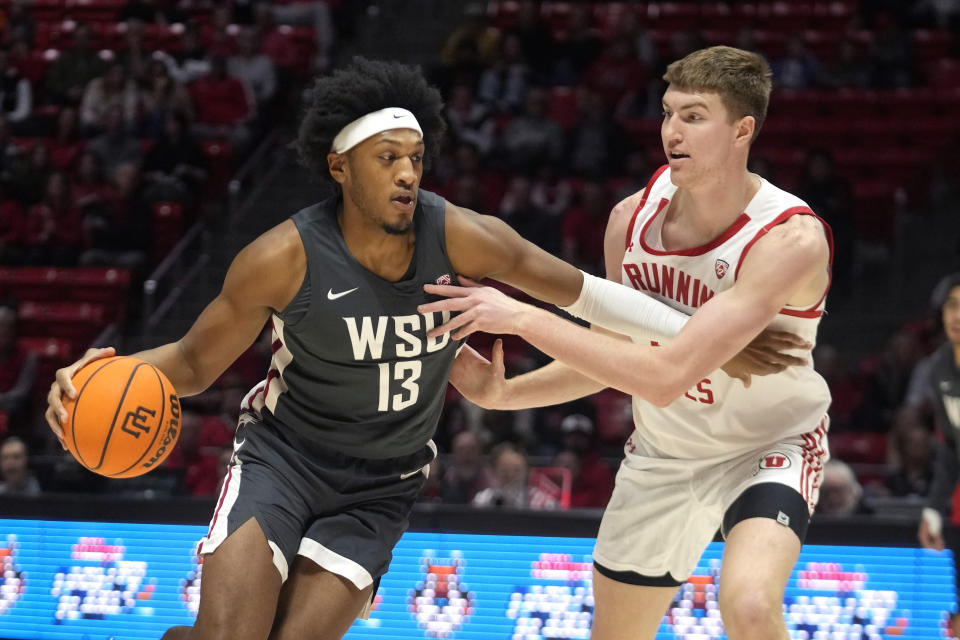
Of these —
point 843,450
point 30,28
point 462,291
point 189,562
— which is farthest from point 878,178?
point 30,28

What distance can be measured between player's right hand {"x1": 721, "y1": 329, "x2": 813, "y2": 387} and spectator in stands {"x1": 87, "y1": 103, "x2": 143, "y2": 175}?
8.49 metres


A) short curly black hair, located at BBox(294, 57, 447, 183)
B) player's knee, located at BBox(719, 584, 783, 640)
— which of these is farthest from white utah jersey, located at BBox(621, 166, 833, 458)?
short curly black hair, located at BBox(294, 57, 447, 183)

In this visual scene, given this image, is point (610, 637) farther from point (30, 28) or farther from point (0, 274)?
point (30, 28)

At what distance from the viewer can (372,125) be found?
3.84 meters

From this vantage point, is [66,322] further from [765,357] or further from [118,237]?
[765,357]

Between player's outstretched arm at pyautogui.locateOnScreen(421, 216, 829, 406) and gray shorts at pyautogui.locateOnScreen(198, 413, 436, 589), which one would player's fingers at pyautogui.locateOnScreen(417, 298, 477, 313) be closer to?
player's outstretched arm at pyautogui.locateOnScreen(421, 216, 829, 406)

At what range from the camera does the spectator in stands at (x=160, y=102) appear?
11.3 metres

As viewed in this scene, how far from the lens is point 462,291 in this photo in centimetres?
374

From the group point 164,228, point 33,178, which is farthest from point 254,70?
point 33,178

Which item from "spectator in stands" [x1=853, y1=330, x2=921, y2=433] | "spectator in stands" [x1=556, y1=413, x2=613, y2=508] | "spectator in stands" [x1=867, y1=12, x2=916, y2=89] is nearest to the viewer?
"spectator in stands" [x1=556, y1=413, x2=613, y2=508]

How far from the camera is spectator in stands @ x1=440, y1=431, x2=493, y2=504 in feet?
23.7

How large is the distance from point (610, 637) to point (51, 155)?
29.4ft

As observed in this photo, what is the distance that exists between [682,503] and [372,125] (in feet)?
5.18

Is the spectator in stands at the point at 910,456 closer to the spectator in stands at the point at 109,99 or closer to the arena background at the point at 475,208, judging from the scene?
the arena background at the point at 475,208
